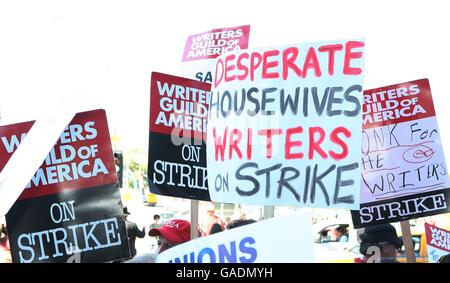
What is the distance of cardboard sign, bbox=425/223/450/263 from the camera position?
7766 mm

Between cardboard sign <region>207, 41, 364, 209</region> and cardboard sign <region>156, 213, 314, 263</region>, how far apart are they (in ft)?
1.96

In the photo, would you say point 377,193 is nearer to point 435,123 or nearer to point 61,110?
point 435,123

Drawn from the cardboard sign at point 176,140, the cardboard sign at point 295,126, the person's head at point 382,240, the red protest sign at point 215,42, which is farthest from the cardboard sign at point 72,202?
the red protest sign at point 215,42

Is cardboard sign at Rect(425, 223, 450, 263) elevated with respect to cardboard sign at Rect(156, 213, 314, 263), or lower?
lower

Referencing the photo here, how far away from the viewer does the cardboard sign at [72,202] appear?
16.0ft

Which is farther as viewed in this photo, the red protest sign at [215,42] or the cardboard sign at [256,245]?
the red protest sign at [215,42]

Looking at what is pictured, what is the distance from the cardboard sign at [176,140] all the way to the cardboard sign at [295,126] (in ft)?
6.22

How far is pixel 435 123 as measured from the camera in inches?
235

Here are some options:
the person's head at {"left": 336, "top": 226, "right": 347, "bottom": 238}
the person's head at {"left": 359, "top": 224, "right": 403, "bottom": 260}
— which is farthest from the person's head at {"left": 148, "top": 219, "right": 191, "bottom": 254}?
the person's head at {"left": 336, "top": 226, "right": 347, "bottom": 238}

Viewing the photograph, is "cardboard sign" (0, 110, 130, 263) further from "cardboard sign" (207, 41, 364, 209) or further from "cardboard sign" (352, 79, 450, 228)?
"cardboard sign" (352, 79, 450, 228)

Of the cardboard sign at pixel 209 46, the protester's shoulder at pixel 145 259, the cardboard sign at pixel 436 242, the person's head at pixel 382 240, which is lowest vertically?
the cardboard sign at pixel 436 242

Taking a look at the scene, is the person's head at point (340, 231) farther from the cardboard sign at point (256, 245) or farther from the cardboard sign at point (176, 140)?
the cardboard sign at point (256, 245)

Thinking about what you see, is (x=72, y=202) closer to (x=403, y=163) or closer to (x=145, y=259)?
(x=145, y=259)
